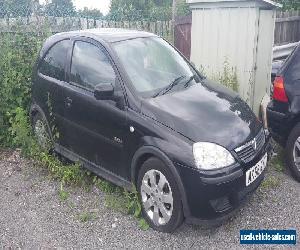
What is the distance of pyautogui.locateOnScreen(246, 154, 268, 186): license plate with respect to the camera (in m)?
3.79

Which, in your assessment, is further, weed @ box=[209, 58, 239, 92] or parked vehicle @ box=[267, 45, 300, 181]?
weed @ box=[209, 58, 239, 92]

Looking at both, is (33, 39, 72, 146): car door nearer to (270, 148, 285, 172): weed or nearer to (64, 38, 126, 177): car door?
(64, 38, 126, 177): car door

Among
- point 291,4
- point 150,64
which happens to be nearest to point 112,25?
point 150,64

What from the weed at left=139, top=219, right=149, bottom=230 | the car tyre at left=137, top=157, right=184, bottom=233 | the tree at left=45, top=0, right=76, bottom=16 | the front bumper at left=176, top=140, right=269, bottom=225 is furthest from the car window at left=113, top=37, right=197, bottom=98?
the tree at left=45, top=0, right=76, bottom=16

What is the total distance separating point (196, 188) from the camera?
138 inches

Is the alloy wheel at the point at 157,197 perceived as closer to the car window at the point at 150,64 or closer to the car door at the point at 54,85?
the car window at the point at 150,64

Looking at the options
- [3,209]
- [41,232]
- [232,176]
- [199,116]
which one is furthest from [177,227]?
[3,209]

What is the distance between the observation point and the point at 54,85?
5117 millimetres

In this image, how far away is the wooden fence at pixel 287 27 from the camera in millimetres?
11101

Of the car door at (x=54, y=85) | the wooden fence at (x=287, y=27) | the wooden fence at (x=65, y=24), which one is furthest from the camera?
the wooden fence at (x=287, y=27)

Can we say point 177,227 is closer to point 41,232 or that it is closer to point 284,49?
point 41,232

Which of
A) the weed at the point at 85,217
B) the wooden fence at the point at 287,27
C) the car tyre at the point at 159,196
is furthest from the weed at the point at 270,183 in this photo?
the wooden fence at the point at 287,27

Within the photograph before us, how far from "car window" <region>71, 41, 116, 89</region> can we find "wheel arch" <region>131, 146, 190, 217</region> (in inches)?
34.1

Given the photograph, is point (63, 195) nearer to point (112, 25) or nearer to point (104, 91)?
point (104, 91)
